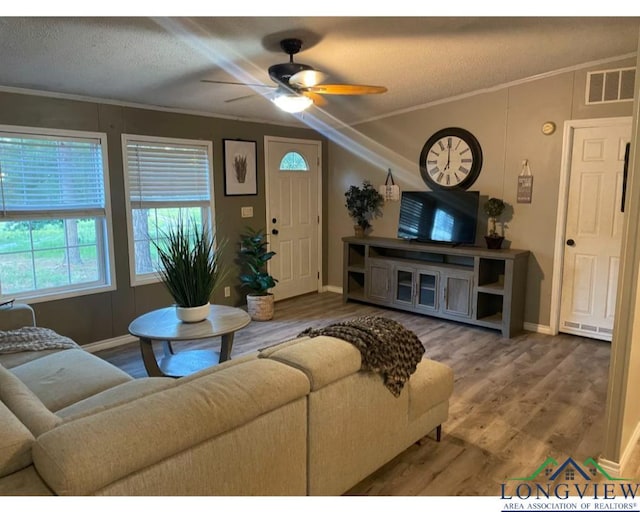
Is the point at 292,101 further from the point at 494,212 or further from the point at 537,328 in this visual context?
the point at 537,328

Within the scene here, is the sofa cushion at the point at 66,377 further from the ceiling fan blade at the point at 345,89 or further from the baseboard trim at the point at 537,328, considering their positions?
the baseboard trim at the point at 537,328

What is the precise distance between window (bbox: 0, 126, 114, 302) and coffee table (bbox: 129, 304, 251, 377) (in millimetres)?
1138

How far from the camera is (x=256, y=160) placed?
5.43m

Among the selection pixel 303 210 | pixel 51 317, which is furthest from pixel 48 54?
pixel 303 210

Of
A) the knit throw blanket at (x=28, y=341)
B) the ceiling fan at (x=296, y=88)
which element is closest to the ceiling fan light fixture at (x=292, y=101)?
the ceiling fan at (x=296, y=88)

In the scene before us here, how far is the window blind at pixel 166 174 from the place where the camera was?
436 centimetres

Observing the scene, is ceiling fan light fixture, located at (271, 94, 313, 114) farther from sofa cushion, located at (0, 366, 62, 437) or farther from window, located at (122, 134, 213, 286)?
sofa cushion, located at (0, 366, 62, 437)

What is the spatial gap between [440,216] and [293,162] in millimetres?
1997

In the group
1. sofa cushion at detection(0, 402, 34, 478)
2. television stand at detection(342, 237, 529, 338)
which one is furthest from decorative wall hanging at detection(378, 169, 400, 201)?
sofa cushion at detection(0, 402, 34, 478)

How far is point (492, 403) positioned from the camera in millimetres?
3150

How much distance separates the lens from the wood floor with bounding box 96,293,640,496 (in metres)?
2.36

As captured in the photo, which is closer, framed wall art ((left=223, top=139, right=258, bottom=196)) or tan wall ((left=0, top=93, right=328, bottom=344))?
A: tan wall ((left=0, top=93, right=328, bottom=344))

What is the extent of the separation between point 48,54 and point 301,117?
3007mm

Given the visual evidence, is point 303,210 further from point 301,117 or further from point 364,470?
point 364,470
